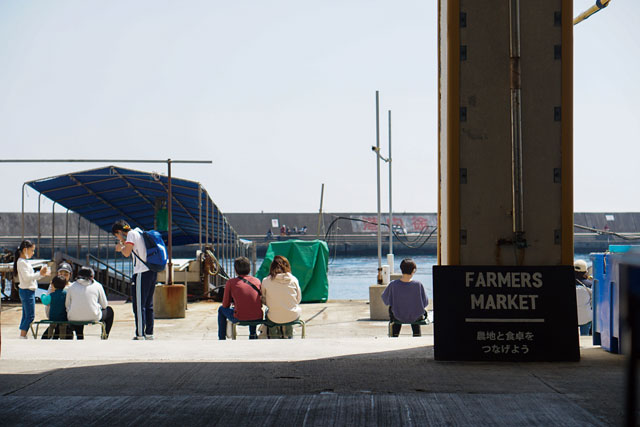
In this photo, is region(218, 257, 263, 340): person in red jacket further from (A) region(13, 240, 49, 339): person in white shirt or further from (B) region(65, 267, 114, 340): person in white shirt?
(A) region(13, 240, 49, 339): person in white shirt

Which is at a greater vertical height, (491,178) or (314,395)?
(491,178)

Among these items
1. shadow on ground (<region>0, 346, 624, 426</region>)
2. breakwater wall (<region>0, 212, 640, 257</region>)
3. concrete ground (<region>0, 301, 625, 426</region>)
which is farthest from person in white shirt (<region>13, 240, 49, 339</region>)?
breakwater wall (<region>0, 212, 640, 257</region>)

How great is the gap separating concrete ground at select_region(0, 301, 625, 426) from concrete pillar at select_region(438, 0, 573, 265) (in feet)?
3.04

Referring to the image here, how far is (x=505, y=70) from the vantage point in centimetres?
558

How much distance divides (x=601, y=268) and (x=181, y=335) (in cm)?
837

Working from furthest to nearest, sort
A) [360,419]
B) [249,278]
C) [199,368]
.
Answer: [249,278] → [199,368] → [360,419]

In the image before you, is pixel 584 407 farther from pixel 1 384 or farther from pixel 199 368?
pixel 1 384

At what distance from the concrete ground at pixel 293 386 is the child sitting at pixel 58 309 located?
261cm

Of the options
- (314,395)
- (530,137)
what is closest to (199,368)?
(314,395)

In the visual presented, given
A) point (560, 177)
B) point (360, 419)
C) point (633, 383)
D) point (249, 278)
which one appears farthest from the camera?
point (249, 278)

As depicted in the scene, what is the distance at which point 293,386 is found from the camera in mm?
4531

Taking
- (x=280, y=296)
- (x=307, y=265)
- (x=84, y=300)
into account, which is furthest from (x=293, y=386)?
(x=307, y=265)

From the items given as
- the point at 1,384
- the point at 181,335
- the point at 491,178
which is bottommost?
the point at 181,335

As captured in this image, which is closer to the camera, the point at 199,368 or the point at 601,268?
the point at 199,368
